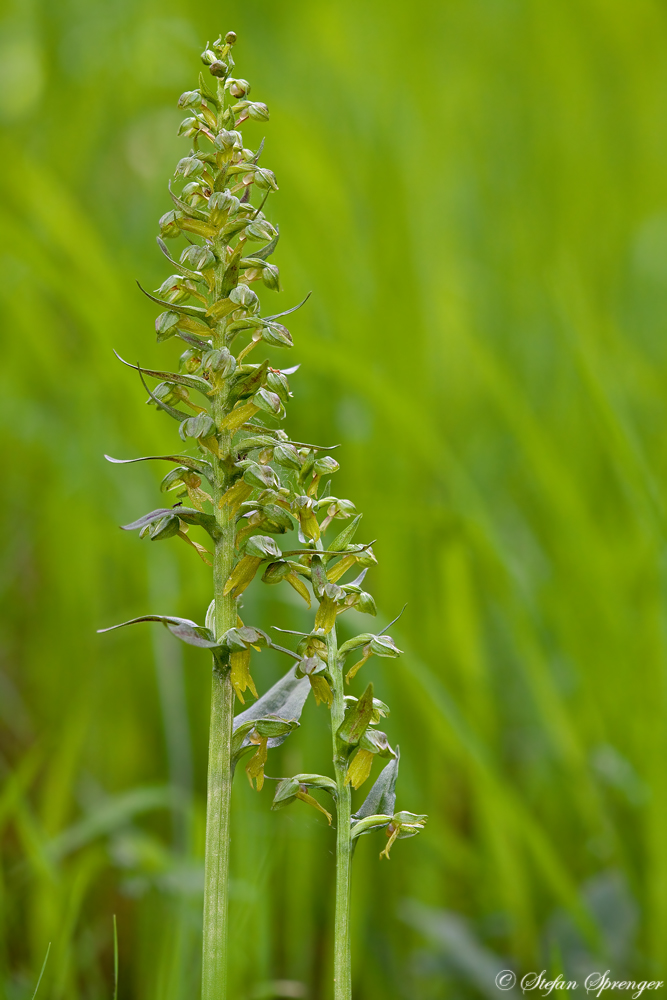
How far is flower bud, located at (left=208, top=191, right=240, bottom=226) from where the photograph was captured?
75cm

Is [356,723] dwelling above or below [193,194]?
below

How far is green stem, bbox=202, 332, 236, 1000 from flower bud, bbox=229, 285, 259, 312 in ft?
0.60

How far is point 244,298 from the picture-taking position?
2.42 ft

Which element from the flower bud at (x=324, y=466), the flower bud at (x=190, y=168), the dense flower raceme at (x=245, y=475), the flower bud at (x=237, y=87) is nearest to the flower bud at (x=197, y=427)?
the dense flower raceme at (x=245, y=475)

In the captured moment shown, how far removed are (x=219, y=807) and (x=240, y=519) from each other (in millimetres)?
233

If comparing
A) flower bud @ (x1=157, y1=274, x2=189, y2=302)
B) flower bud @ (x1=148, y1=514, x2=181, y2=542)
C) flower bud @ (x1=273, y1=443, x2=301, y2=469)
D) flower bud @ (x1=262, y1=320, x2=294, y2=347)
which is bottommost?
flower bud @ (x1=148, y1=514, x2=181, y2=542)

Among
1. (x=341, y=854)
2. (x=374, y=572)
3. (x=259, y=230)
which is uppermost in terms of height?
(x=374, y=572)

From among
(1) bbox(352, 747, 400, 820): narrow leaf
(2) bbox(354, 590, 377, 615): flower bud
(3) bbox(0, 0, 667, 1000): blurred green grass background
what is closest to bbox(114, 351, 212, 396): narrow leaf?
(2) bbox(354, 590, 377, 615): flower bud

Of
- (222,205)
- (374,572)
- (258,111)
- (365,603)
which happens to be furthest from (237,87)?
(374,572)

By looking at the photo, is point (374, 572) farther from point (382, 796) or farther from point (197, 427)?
point (197, 427)

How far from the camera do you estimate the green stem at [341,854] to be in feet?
2.18

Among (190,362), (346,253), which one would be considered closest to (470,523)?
(190,362)

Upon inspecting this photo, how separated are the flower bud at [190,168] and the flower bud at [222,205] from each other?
23 mm

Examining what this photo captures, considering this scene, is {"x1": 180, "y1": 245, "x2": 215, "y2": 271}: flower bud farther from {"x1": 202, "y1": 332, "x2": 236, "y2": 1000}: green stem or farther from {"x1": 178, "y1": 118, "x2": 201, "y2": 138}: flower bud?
{"x1": 202, "y1": 332, "x2": 236, "y2": 1000}: green stem
